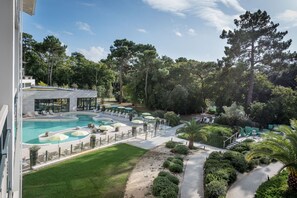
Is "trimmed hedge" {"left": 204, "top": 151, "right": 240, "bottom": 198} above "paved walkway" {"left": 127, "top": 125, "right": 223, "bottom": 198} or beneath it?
above

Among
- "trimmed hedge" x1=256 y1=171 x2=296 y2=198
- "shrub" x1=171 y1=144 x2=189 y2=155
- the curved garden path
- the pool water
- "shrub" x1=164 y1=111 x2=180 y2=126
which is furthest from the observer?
"shrub" x1=164 y1=111 x2=180 y2=126

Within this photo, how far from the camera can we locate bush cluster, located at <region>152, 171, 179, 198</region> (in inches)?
408

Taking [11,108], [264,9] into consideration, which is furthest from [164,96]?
[11,108]

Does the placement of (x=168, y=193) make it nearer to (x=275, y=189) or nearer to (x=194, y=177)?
(x=194, y=177)

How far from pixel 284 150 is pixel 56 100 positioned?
29100mm

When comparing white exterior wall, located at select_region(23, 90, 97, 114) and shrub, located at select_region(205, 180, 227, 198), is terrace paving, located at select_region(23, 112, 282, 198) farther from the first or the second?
white exterior wall, located at select_region(23, 90, 97, 114)

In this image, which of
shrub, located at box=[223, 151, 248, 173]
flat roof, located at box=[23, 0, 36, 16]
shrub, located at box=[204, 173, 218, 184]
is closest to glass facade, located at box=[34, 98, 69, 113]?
shrub, located at box=[223, 151, 248, 173]

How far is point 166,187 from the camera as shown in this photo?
10.9 metres

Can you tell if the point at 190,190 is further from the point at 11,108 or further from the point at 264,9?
the point at 264,9

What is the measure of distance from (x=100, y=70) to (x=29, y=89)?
20.5 meters

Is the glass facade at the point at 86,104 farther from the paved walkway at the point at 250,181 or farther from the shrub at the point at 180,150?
the paved walkway at the point at 250,181

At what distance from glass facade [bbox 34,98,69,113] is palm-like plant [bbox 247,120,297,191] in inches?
1073

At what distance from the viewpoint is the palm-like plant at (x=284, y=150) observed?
1101 cm

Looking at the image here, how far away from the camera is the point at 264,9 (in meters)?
31.0
